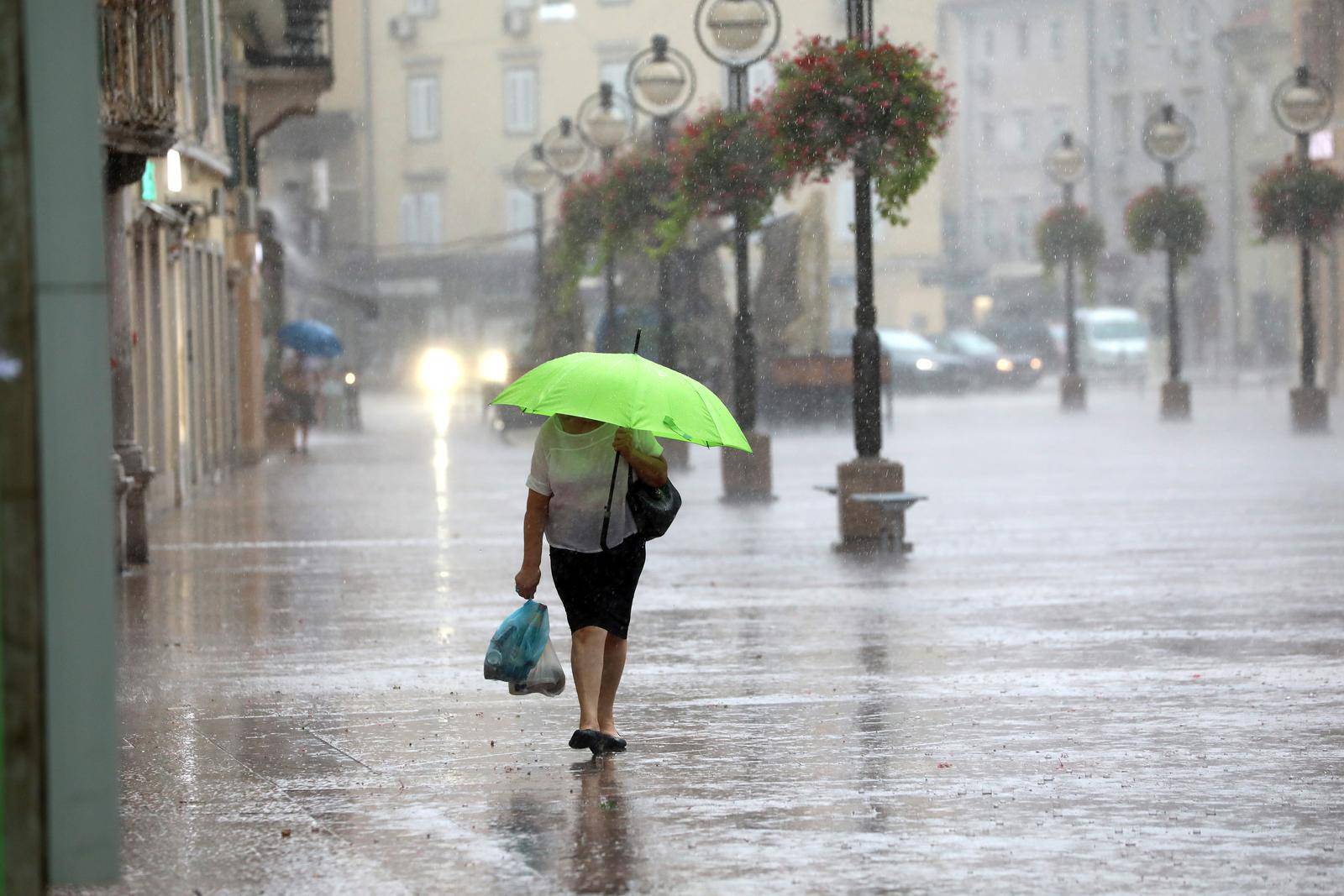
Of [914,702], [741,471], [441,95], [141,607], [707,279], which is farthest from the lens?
[441,95]

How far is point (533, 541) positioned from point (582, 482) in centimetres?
28

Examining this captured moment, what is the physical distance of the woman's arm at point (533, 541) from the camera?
8734 mm

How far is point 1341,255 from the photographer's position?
51.2 metres

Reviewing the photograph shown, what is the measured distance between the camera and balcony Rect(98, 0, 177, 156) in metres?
15.6

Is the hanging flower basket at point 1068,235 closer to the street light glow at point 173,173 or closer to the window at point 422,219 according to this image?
the street light glow at point 173,173

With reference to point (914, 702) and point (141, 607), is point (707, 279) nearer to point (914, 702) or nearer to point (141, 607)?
point (141, 607)

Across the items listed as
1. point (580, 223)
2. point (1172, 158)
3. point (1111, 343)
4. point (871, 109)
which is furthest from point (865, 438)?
point (1111, 343)

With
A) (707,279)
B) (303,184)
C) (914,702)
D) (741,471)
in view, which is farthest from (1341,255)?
(914,702)

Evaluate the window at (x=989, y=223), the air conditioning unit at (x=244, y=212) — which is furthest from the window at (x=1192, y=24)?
the air conditioning unit at (x=244, y=212)

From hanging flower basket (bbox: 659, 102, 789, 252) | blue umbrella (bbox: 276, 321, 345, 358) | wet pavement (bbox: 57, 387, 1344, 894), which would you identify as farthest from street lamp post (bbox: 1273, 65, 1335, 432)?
blue umbrella (bbox: 276, 321, 345, 358)

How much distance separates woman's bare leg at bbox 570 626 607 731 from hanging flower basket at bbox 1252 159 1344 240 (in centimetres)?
2840

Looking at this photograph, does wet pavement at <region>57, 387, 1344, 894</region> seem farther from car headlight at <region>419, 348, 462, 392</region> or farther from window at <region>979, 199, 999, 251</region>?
Answer: window at <region>979, 199, 999, 251</region>

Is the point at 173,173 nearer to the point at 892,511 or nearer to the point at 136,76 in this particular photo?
the point at 136,76

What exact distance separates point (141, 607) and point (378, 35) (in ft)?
228
